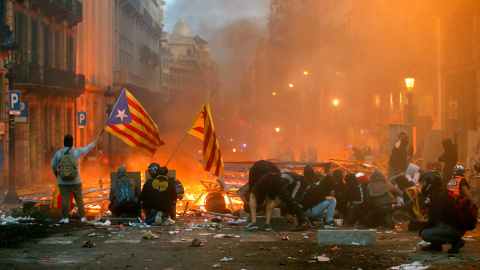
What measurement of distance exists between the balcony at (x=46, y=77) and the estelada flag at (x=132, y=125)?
14.4 meters

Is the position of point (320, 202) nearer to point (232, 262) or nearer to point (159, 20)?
point (232, 262)

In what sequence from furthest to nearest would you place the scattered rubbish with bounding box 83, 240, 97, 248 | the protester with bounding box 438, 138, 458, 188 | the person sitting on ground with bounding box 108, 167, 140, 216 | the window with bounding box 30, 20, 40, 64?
1. the window with bounding box 30, 20, 40, 64
2. the protester with bounding box 438, 138, 458, 188
3. the person sitting on ground with bounding box 108, 167, 140, 216
4. the scattered rubbish with bounding box 83, 240, 97, 248

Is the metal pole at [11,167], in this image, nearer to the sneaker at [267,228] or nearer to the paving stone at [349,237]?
the sneaker at [267,228]

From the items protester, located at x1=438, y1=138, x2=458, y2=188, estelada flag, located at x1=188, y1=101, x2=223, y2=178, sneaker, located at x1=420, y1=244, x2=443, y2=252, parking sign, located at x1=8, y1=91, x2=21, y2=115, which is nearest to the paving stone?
sneaker, located at x1=420, y1=244, x2=443, y2=252

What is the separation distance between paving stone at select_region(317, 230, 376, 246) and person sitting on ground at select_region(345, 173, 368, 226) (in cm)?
319

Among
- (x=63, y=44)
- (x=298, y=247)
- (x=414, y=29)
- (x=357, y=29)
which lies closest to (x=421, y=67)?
(x=414, y=29)

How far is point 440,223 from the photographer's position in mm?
8898

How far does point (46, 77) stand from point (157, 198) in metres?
19.0

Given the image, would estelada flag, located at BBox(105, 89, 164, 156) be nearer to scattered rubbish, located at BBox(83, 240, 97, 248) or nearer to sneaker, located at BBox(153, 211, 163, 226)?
sneaker, located at BBox(153, 211, 163, 226)

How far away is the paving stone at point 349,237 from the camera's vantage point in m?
9.37

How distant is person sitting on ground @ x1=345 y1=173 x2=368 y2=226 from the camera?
41.2ft

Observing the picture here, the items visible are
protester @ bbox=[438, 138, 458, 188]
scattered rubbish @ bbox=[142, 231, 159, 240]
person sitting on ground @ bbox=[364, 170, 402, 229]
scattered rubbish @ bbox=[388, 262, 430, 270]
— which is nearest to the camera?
scattered rubbish @ bbox=[388, 262, 430, 270]

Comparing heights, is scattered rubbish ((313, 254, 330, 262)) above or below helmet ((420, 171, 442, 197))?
below

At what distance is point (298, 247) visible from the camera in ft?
30.5
